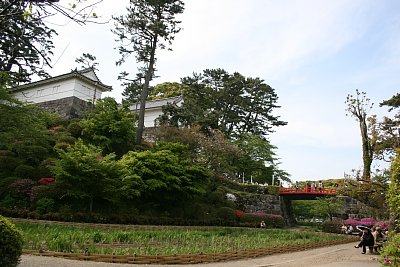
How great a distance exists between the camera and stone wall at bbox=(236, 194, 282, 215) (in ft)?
91.4

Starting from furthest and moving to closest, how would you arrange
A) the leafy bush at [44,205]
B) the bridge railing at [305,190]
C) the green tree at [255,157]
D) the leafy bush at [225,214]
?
the green tree at [255,157], the bridge railing at [305,190], the leafy bush at [225,214], the leafy bush at [44,205]

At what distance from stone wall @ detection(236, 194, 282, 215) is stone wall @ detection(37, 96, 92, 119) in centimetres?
1535

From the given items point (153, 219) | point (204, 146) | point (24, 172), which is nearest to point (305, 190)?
point (204, 146)

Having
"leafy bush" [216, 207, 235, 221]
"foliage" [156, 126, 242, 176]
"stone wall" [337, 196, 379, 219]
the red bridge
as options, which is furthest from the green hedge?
"stone wall" [337, 196, 379, 219]

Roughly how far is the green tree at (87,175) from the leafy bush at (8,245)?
979 centimetres

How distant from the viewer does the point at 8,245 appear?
510 centimetres

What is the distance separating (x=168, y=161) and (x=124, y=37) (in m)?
12.3

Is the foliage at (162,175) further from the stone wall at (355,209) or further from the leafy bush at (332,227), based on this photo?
the stone wall at (355,209)

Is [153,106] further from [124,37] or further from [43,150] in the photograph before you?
[43,150]

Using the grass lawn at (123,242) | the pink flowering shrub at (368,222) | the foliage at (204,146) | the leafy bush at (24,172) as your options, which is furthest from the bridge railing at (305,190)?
the leafy bush at (24,172)

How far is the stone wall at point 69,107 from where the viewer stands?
28031 millimetres

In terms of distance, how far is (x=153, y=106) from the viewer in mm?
35344

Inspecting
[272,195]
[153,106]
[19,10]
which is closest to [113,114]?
[153,106]

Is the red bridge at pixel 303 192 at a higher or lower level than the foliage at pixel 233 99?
lower
